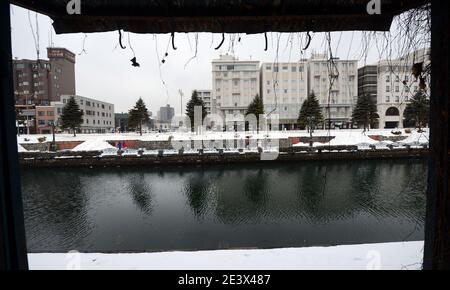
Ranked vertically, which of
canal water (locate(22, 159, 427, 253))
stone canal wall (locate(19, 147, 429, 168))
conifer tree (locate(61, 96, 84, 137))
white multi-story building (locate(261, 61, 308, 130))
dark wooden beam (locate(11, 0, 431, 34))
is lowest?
canal water (locate(22, 159, 427, 253))

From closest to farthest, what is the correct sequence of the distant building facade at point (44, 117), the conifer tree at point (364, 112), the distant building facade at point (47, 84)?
the conifer tree at point (364, 112) → the distant building facade at point (44, 117) → the distant building facade at point (47, 84)

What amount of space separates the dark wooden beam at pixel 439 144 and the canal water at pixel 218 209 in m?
2.94

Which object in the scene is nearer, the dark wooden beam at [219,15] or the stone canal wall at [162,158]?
the dark wooden beam at [219,15]

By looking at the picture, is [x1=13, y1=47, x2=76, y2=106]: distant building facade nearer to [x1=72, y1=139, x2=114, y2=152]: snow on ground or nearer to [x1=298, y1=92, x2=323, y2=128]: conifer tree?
[x1=72, y1=139, x2=114, y2=152]: snow on ground

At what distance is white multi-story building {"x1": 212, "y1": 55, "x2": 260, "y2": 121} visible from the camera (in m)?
45.2

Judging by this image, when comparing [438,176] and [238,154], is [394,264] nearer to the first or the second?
[438,176]

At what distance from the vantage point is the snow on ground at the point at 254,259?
97.3 inches

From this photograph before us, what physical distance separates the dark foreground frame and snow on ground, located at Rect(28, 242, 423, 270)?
4.48 ft

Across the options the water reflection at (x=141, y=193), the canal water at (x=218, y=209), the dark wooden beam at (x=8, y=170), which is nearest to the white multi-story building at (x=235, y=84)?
the canal water at (x=218, y=209)

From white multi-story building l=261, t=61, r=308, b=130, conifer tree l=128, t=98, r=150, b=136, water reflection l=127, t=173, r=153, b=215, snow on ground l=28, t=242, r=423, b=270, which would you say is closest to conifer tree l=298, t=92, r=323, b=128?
white multi-story building l=261, t=61, r=308, b=130

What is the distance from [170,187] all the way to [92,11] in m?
12.8

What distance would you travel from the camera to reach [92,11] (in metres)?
1.71

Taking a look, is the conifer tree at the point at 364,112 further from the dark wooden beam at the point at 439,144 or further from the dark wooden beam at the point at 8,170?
the dark wooden beam at the point at 8,170

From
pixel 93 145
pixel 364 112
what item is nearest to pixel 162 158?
pixel 93 145
